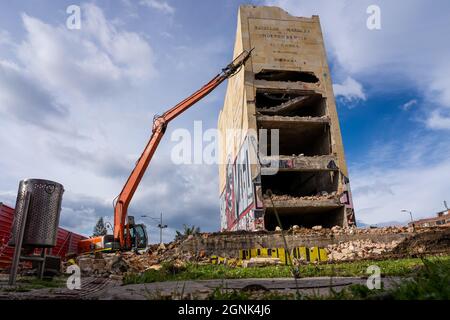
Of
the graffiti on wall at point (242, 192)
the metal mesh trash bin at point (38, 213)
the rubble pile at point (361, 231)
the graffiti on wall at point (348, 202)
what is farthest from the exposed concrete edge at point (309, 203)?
the metal mesh trash bin at point (38, 213)

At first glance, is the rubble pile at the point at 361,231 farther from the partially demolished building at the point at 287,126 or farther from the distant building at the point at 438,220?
the distant building at the point at 438,220

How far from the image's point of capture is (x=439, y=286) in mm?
2678

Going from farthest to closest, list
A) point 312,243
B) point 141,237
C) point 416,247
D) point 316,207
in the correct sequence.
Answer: point 316,207, point 141,237, point 312,243, point 416,247

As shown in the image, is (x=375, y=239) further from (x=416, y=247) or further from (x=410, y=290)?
(x=410, y=290)

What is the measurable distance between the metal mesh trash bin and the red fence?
2.70 m

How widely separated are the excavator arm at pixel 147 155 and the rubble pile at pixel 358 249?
997 cm

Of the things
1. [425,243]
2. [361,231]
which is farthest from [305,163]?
[425,243]

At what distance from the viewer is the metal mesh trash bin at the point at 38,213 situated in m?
6.25

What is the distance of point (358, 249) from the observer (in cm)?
1412

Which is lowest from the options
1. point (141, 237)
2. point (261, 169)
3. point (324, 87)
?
point (141, 237)
